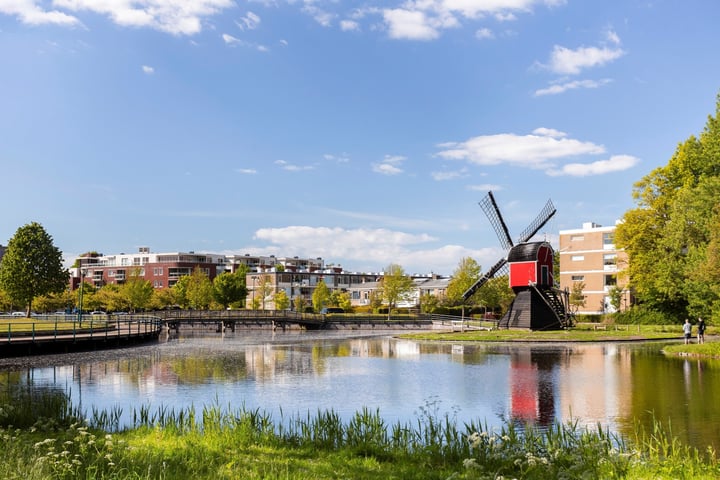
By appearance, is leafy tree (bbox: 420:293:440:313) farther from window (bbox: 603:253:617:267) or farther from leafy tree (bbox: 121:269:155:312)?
leafy tree (bbox: 121:269:155:312)

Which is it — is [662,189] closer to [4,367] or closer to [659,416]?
[659,416]

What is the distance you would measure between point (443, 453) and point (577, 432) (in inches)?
208

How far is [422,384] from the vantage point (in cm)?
2805

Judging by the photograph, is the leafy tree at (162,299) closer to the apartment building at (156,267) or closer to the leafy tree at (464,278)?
the apartment building at (156,267)

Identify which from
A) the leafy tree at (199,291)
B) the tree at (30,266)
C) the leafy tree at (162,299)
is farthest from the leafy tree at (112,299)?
the tree at (30,266)

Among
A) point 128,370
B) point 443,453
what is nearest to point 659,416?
point 443,453

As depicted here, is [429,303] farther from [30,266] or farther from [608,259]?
[30,266]

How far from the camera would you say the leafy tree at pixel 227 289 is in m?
139

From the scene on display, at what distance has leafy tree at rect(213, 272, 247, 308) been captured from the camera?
458 ft

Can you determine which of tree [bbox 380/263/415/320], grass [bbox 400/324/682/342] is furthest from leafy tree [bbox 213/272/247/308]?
grass [bbox 400/324/682/342]

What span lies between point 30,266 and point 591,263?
248 ft

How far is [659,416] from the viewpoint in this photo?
1930 centimetres

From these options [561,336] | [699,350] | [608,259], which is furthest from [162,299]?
[699,350]

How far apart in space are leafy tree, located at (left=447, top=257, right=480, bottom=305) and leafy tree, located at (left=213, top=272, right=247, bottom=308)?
49.6m
